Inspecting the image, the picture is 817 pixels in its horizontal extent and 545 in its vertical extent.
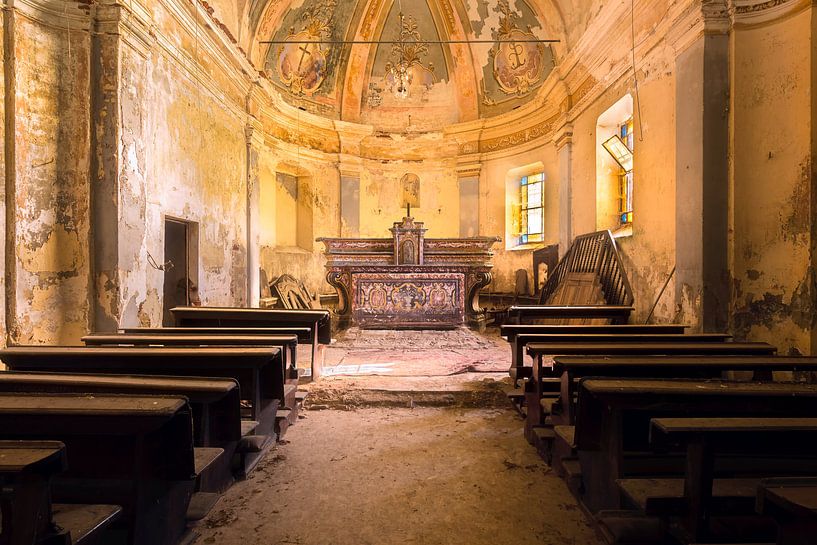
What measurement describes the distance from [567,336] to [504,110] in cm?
975

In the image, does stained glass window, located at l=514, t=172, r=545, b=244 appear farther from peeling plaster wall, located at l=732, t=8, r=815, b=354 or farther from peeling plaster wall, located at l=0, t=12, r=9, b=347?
peeling plaster wall, located at l=0, t=12, r=9, b=347

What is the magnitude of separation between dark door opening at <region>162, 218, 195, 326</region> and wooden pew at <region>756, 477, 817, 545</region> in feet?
26.7

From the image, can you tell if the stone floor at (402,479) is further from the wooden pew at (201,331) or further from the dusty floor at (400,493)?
the wooden pew at (201,331)

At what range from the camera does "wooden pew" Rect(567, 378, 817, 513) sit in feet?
6.47

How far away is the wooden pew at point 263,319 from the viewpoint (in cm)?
550

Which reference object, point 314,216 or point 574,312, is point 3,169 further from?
point 314,216

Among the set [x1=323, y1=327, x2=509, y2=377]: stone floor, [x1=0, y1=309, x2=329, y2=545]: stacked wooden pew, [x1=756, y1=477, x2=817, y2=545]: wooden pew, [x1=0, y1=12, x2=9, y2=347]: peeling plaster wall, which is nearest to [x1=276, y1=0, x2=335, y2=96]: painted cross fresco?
[x1=0, y1=12, x2=9, y2=347]: peeling plaster wall

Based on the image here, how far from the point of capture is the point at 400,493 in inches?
110

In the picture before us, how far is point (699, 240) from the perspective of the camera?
18.5 feet

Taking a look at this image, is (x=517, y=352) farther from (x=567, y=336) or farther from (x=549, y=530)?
(x=549, y=530)

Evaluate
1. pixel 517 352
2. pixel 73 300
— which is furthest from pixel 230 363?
pixel 73 300

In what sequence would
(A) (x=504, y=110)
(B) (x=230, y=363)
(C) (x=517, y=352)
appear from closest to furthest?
(B) (x=230, y=363), (C) (x=517, y=352), (A) (x=504, y=110)

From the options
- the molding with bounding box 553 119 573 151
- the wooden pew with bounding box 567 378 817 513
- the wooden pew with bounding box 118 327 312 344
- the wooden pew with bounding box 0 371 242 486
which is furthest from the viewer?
the molding with bounding box 553 119 573 151

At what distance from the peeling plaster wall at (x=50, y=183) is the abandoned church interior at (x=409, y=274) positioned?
0.03 m
